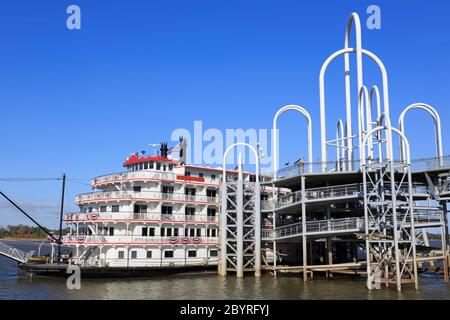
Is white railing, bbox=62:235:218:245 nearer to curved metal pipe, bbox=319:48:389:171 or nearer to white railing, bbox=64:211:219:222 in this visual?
white railing, bbox=64:211:219:222

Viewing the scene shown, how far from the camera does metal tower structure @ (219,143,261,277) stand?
4600cm

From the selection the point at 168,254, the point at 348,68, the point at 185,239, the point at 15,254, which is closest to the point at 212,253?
the point at 185,239

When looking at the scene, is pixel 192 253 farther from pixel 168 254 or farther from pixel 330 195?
pixel 330 195

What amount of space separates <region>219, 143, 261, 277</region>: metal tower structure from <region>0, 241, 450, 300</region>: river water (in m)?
3.73

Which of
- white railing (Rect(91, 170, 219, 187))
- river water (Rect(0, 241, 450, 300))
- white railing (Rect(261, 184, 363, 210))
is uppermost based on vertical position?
white railing (Rect(91, 170, 219, 187))

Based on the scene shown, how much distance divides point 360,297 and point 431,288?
9224 millimetres

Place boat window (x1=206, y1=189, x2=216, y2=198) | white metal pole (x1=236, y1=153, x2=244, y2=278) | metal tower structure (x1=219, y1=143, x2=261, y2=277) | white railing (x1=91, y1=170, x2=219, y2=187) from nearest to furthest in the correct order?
white metal pole (x1=236, y1=153, x2=244, y2=278)
metal tower structure (x1=219, y1=143, x2=261, y2=277)
white railing (x1=91, y1=170, x2=219, y2=187)
boat window (x1=206, y1=189, x2=216, y2=198)

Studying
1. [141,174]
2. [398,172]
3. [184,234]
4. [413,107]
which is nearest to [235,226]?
[184,234]

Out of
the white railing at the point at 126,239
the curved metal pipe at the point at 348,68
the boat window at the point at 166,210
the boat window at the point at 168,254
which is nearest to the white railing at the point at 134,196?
the boat window at the point at 166,210

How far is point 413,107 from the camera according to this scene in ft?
152

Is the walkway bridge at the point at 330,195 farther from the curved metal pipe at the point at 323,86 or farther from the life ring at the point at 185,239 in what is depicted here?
the life ring at the point at 185,239

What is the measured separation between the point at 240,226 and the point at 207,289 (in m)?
11.8

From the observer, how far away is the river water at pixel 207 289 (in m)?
30.9

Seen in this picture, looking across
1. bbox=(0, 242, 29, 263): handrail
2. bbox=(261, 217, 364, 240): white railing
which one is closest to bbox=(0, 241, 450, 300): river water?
bbox=(0, 242, 29, 263): handrail
